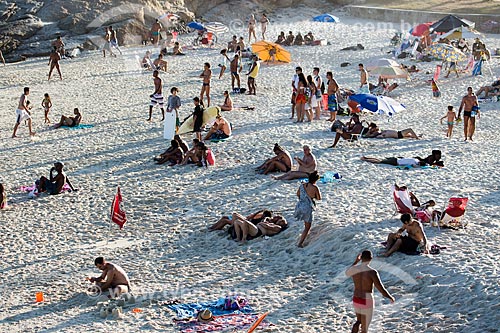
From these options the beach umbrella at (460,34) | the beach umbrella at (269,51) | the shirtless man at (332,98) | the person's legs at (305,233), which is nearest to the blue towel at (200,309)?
the person's legs at (305,233)

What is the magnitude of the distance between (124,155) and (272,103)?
5602mm

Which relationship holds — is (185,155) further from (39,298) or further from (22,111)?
(39,298)

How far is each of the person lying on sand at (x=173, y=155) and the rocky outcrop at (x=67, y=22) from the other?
1678 centimetres

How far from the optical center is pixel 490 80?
2344 cm

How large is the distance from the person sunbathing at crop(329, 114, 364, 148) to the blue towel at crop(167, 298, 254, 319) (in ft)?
23.0

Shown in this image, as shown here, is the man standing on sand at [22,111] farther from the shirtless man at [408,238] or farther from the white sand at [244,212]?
the shirtless man at [408,238]

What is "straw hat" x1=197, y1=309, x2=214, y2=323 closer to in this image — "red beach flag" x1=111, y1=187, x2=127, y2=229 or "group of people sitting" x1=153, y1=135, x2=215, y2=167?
"red beach flag" x1=111, y1=187, x2=127, y2=229

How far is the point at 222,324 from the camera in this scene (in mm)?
8828

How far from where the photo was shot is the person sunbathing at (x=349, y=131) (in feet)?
52.0

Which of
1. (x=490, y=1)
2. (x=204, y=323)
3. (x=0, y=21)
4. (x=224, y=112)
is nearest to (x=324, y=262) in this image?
(x=204, y=323)

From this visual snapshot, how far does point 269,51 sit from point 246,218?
47.2 feet

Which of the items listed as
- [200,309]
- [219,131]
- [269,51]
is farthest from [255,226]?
[269,51]

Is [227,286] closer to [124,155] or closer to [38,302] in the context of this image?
[38,302]

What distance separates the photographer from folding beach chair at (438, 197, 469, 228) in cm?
1066
